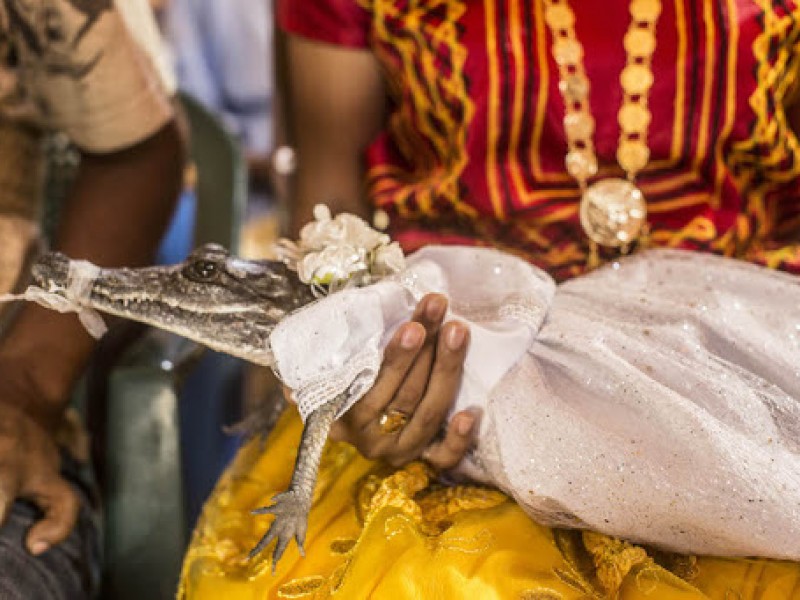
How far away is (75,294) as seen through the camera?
0.83m

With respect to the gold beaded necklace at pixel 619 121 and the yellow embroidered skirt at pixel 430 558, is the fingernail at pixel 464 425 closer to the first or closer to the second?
the yellow embroidered skirt at pixel 430 558

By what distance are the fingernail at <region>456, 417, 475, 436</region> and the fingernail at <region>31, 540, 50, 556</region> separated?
46 cm

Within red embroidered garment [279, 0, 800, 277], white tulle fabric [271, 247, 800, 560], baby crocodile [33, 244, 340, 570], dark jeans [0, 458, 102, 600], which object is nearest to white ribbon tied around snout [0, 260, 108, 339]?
baby crocodile [33, 244, 340, 570]

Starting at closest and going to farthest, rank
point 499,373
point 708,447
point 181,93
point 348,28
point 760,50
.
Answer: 1. point 708,447
2. point 499,373
3. point 760,50
4. point 348,28
5. point 181,93

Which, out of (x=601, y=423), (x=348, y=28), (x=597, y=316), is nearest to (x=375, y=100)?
(x=348, y=28)

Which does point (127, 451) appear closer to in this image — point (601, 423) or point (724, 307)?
point (601, 423)

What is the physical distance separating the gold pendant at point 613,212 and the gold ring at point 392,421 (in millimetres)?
345

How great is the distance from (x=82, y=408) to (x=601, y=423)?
796mm

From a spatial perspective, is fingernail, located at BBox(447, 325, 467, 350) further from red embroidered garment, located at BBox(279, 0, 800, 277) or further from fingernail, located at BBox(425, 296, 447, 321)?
red embroidered garment, located at BBox(279, 0, 800, 277)

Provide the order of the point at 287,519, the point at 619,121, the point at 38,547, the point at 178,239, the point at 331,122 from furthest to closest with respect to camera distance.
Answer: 1. the point at 178,239
2. the point at 331,122
3. the point at 619,121
4. the point at 38,547
5. the point at 287,519

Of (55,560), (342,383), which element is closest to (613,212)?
(342,383)

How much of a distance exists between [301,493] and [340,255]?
0.21 m

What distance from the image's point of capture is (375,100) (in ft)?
4.27

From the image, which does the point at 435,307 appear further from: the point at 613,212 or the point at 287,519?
the point at 613,212
